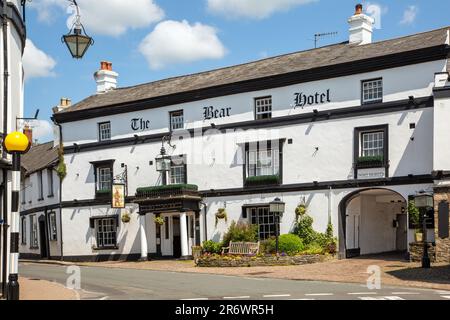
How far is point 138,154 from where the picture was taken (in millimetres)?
35188

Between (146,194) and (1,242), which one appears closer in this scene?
(1,242)

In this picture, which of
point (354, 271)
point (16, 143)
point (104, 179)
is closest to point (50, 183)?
point (104, 179)

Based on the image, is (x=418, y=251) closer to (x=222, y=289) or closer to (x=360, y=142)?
(x=360, y=142)

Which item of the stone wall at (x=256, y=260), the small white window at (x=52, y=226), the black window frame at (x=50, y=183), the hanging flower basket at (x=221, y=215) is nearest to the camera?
the stone wall at (x=256, y=260)

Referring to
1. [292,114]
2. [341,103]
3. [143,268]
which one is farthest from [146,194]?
[341,103]

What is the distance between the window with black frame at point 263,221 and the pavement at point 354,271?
3715mm

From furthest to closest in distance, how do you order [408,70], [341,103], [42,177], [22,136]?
[42,177] < [341,103] < [408,70] < [22,136]

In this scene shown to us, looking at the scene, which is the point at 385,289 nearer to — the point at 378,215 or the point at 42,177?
the point at 378,215

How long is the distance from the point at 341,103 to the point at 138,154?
482 inches

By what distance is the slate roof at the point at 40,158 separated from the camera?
41656 millimetres

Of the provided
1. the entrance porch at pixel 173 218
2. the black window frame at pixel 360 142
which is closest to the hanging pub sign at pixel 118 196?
the entrance porch at pixel 173 218

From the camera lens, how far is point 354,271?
23.1m

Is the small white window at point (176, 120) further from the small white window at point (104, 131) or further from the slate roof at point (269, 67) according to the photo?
the small white window at point (104, 131)

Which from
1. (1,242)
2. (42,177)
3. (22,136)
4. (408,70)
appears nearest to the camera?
(22,136)
